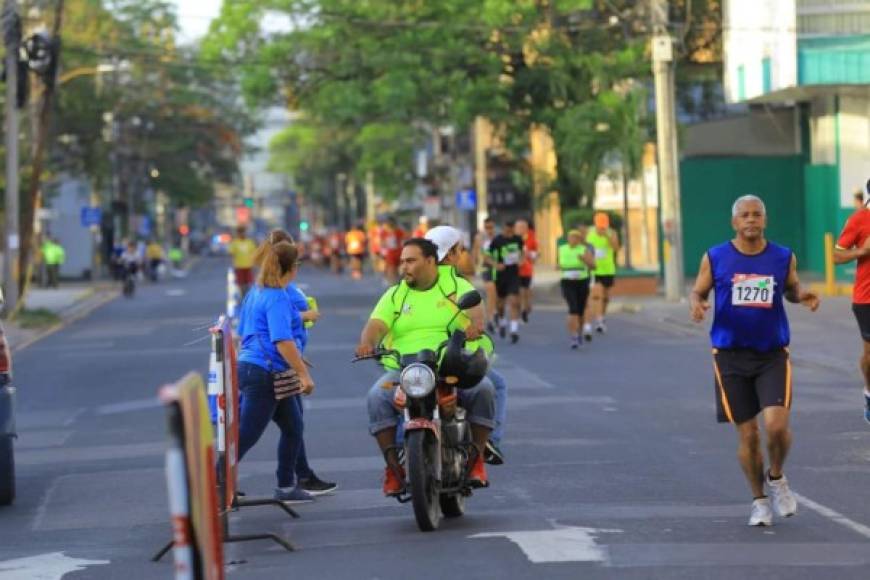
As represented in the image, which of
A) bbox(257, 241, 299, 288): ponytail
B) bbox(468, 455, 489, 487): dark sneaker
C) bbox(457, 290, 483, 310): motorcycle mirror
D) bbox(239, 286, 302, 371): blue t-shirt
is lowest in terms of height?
bbox(468, 455, 489, 487): dark sneaker

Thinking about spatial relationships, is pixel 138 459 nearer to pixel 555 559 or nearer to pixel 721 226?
pixel 555 559

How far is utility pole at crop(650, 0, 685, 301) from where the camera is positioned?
35781 mm

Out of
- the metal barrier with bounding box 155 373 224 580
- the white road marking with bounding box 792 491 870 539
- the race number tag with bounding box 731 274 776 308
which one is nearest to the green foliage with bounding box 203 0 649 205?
the white road marking with bounding box 792 491 870 539

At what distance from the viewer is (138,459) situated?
594 inches

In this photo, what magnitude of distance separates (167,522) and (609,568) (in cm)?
346

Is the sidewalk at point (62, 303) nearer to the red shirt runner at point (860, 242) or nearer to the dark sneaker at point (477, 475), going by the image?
the red shirt runner at point (860, 242)

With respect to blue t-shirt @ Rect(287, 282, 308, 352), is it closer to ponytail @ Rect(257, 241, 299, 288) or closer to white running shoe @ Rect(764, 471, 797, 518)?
ponytail @ Rect(257, 241, 299, 288)

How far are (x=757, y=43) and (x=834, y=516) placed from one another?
1206 inches

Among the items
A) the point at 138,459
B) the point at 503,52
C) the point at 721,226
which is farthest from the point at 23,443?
the point at 721,226

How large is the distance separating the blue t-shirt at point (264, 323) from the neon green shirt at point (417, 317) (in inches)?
43.8

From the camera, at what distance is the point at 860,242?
14672mm

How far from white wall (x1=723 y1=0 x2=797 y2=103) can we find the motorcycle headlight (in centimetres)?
2905

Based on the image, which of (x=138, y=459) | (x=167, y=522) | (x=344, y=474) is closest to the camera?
(x=167, y=522)

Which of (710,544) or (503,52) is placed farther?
(503,52)
